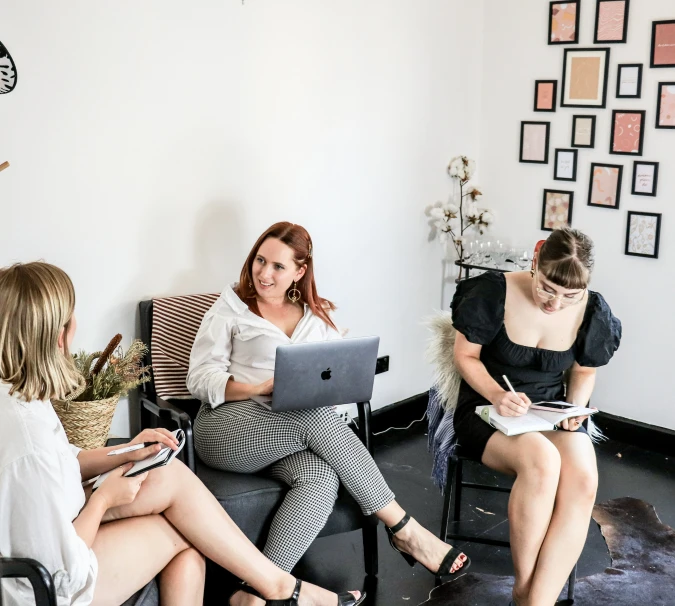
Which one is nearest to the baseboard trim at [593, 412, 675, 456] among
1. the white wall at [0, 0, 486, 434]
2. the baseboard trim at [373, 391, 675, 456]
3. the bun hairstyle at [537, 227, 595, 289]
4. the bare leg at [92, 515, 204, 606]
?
the baseboard trim at [373, 391, 675, 456]

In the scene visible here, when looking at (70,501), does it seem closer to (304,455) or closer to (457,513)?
(304,455)

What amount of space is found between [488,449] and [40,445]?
4.67ft

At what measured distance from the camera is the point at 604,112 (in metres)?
3.57

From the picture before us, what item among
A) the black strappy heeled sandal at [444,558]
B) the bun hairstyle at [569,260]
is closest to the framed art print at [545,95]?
the bun hairstyle at [569,260]

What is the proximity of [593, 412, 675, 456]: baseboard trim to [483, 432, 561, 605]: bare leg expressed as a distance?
145 centimetres

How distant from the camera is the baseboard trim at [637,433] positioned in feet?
11.7

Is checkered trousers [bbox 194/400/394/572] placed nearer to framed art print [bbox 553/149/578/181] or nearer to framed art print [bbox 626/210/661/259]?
framed art print [bbox 626/210/661/259]

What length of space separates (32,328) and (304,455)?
107cm

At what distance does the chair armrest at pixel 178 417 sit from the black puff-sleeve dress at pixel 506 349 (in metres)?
0.87

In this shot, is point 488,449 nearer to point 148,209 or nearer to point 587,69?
point 148,209

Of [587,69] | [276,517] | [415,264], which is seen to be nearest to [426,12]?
[587,69]

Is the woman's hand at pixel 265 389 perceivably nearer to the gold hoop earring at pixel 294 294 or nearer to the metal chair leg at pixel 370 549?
the gold hoop earring at pixel 294 294

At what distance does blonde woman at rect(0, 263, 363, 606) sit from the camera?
152 cm

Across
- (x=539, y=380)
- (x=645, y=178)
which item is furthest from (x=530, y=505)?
(x=645, y=178)
